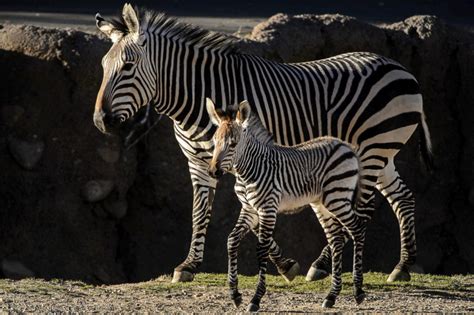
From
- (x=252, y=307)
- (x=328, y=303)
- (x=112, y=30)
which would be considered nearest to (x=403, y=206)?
(x=328, y=303)

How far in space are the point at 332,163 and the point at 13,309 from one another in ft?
10.2

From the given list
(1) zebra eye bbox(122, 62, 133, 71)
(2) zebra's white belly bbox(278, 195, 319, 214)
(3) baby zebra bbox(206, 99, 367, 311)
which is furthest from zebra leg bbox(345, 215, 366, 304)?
(1) zebra eye bbox(122, 62, 133, 71)

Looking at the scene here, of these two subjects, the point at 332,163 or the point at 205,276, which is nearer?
the point at 332,163

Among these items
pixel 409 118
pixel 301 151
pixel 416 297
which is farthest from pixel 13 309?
pixel 409 118

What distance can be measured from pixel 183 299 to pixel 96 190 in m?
4.43

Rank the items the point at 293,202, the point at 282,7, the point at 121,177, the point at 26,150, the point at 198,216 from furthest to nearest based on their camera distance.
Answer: the point at 282,7 → the point at 121,177 → the point at 26,150 → the point at 198,216 → the point at 293,202

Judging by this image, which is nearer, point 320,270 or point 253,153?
point 253,153

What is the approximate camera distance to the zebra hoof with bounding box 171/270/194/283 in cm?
1307

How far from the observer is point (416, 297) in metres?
12.2

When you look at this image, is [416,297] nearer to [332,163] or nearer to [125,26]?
[332,163]

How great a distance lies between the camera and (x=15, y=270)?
1518 cm

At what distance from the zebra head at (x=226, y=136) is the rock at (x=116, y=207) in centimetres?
527

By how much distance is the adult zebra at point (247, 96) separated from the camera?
499 inches

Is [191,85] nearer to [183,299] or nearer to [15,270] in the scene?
[183,299]
